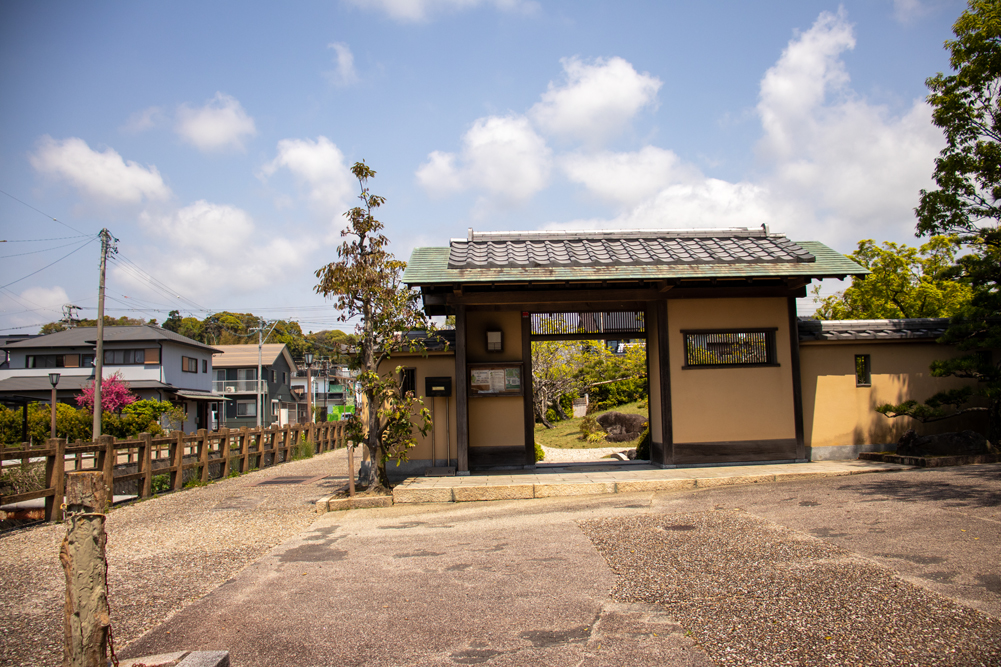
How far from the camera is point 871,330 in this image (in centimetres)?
1116

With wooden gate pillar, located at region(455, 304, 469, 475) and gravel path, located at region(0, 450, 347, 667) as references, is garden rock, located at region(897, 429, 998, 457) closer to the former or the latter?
wooden gate pillar, located at region(455, 304, 469, 475)

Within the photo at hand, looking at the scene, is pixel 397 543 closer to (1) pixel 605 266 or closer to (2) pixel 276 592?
(2) pixel 276 592

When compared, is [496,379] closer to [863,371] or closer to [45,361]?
[863,371]

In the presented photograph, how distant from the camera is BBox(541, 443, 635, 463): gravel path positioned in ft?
51.2

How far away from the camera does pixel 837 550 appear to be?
539cm

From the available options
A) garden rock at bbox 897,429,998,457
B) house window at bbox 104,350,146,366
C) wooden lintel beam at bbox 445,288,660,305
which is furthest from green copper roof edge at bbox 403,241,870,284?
house window at bbox 104,350,146,366

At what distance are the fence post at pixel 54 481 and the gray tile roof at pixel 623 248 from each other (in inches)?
249

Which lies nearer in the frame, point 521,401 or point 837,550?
point 837,550

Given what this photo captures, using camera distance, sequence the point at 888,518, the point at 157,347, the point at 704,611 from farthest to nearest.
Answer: the point at 157,347, the point at 888,518, the point at 704,611

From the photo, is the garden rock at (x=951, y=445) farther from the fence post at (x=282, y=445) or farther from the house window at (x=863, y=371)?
the fence post at (x=282, y=445)

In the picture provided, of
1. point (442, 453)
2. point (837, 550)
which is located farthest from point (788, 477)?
point (442, 453)

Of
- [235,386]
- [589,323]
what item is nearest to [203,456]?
[589,323]

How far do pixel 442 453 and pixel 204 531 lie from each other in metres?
4.08

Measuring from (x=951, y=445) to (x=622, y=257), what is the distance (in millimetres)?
6049
